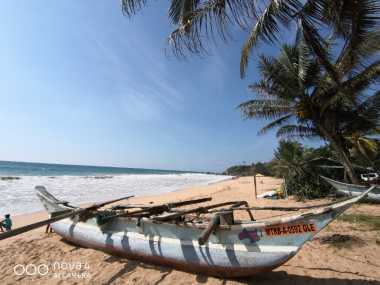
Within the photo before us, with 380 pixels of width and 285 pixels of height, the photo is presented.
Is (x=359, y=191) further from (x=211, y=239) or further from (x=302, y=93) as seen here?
(x=211, y=239)

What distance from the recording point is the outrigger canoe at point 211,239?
8.18 ft

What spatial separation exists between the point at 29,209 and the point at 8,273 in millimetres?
6127

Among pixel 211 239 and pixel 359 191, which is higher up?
pixel 359 191

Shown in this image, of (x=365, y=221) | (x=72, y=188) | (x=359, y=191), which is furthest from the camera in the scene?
(x=72, y=188)

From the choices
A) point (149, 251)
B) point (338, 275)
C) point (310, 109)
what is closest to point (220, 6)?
→ point (149, 251)

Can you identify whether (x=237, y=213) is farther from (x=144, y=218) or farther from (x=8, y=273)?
(x=8, y=273)

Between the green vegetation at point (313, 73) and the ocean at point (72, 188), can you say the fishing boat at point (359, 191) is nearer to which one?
the green vegetation at point (313, 73)

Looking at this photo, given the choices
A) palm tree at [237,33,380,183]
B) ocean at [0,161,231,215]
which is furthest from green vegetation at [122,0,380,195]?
ocean at [0,161,231,215]

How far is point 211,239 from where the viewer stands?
3.08m

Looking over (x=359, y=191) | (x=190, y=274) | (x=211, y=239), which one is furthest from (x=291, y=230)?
(x=359, y=191)

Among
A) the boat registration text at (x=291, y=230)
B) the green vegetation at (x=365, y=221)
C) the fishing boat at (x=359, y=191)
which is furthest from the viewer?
the fishing boat at (x=359, y=191)

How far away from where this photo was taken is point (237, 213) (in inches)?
279

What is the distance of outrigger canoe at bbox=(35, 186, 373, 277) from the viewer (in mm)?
2494

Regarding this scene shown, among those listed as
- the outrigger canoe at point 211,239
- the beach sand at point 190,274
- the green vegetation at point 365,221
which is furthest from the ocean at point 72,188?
the green vegetation at point 365,221
